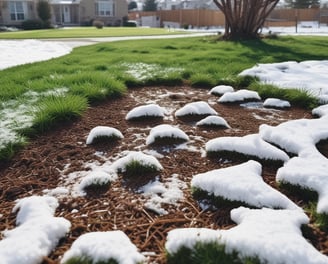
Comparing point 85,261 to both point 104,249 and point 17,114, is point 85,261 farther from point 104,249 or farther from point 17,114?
point 17,114

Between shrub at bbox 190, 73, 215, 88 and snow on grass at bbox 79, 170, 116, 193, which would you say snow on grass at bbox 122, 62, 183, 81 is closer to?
shrub at bbox 190, 73, 215, 88

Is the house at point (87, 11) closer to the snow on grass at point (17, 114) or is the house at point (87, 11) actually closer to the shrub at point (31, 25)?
the shrub at point (31, 25)

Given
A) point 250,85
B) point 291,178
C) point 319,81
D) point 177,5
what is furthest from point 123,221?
point 177,5

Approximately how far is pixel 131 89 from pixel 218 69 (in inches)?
66.6

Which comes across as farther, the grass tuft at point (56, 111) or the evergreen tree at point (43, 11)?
the evergreen tree at point (43, 11)

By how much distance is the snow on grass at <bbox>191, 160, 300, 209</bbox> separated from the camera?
1.67 meters

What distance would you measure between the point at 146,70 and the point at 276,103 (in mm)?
2400

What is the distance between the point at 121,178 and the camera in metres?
2.04

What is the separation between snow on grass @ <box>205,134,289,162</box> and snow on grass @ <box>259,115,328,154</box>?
14 centimetres

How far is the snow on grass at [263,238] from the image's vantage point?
1282mm

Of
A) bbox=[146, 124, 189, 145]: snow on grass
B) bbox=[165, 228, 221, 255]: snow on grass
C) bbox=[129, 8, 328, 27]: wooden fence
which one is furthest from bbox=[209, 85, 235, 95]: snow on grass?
bbox=[129, 8, 328, 27]: wooden fence

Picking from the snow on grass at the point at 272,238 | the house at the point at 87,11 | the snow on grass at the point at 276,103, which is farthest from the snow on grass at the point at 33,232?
the house at the point at 87,11

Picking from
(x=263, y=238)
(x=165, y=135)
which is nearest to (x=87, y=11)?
(x=165, y=135)

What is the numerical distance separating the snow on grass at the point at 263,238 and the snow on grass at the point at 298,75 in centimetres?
248
